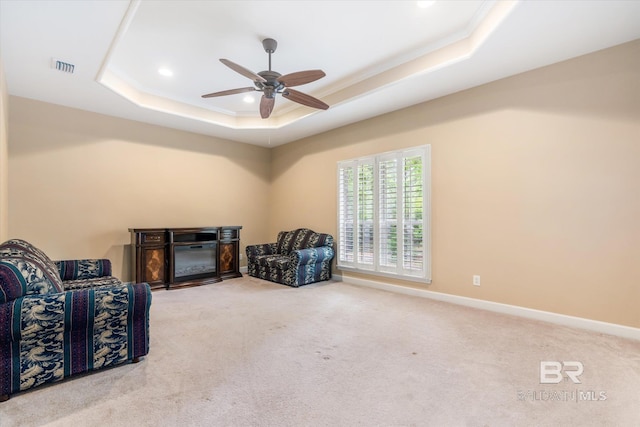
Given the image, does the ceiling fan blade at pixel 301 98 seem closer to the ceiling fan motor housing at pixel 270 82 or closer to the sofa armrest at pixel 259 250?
the ceiling fan motor housing at pixel 270 82

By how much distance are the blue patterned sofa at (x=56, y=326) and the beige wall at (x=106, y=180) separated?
232cm

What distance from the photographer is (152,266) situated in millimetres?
4906

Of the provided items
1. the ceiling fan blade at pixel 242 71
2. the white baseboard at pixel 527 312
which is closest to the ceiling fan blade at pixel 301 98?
the ceiling fan blade at pixel 242 71

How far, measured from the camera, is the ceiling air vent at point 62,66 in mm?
3293

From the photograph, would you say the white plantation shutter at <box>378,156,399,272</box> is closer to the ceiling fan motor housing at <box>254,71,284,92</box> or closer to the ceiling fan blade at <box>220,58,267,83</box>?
the ceiling fan motor housing at <box>254,71,284,92</box>

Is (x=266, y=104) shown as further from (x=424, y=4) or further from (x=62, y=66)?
(x=62, y=66)

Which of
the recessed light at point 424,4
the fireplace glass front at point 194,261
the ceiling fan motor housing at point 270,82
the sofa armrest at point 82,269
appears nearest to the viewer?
the recessed light at point 424,4

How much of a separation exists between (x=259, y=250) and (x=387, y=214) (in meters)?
2.61

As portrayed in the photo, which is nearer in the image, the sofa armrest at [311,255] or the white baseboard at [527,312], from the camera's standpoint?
the white baseboard at [527,312]

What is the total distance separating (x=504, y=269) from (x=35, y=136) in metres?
6.49

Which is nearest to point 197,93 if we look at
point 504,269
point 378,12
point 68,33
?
point 68,33

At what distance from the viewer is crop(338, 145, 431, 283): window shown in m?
4.45

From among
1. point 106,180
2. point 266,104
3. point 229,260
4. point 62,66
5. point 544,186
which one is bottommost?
point 229,260

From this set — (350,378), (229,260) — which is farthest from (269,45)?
(229,260)
